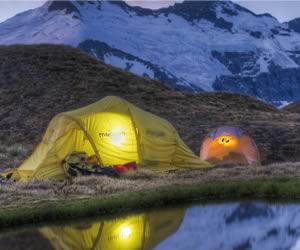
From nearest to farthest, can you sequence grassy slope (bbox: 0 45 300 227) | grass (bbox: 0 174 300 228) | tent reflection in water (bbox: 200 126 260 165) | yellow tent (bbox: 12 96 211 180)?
1. grass (bbox: 0 174 300 228)
2. grassy slope (bbox: 0 45 300 227)
3. yellow tent (bbox: 12 96 211 180)
4. tent reflection in water (bbox: 200 126 260 165)

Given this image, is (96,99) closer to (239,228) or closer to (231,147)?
(231,147)

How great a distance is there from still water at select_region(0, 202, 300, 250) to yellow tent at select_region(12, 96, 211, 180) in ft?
28.9

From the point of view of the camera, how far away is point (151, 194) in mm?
18047

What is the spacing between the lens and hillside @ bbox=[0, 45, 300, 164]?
40781mm

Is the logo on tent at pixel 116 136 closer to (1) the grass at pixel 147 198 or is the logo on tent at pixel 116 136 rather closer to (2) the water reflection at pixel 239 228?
(1) the grass at pixel 147 198

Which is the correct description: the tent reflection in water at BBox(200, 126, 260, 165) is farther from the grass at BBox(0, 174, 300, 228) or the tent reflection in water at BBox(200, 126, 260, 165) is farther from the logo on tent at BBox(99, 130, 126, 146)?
the grass at BBox(0, 174, 300, 228)

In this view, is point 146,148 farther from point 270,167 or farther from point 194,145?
point 194,145

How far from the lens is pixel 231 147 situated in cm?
2898

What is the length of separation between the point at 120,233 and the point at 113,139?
12542mm

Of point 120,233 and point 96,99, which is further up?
point 96,99

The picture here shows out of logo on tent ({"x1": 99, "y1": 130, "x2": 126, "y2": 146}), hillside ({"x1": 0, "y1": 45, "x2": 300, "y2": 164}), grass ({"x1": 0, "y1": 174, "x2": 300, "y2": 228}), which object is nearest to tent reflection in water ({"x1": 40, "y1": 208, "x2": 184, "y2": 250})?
grass ({"x1": 0, "y1": 174, "x2": 300, "y2": 228})

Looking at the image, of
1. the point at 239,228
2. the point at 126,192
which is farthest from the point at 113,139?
the point at 239,228

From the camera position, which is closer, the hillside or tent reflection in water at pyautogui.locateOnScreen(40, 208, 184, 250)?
tent reflection in water at pyautogui.locateOnScreen(40, 208, 184, 250)

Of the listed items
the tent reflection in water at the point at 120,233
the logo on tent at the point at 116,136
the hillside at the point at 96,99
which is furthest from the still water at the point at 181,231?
the hillside at the point at 96,99
